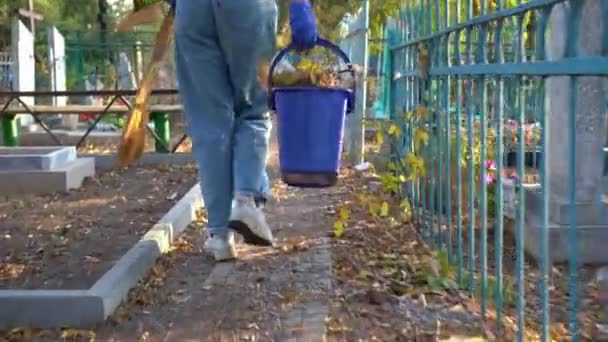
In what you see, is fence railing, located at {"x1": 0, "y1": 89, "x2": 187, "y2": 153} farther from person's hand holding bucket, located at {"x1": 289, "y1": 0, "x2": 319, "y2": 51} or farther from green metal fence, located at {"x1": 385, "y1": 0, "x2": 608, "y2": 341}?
person's hand holding bucket, located at {"x1": 289, "y1": 0, "x2": 319, "y2": 51}

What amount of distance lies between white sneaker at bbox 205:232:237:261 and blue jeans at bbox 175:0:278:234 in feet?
0.16

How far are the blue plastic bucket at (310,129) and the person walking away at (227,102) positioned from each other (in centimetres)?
15

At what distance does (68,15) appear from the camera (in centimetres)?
3070

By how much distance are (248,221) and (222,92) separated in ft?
1.81

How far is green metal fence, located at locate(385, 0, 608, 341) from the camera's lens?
2.39m

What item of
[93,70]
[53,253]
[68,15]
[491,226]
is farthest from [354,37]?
[68,15]

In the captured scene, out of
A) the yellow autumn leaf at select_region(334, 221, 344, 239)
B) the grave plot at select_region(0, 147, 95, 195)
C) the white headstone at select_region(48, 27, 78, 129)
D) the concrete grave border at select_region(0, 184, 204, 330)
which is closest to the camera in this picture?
the concrete grave border at select_region(0, 184, 204, 330)

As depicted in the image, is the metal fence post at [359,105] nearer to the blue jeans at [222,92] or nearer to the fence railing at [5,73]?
the blue jeans at [222,92]

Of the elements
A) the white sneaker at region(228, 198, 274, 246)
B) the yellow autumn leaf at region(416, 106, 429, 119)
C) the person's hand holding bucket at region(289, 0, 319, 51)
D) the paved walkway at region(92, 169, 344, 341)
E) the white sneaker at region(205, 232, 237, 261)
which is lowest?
the paved walkway at region(92, 169, 344, 341)

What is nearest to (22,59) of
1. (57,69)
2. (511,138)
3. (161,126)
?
(57,69)

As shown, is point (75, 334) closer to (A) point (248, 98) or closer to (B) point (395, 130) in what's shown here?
(A) point (248, 98)

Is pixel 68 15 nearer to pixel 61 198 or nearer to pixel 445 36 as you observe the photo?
pixel 61 198

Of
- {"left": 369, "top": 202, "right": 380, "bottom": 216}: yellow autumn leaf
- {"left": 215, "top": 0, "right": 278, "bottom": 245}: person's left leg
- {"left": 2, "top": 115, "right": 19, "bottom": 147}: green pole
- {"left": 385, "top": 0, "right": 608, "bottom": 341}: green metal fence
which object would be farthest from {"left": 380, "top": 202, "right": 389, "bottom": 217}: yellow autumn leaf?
{"left": 2, "top": 115, "right": 19, "bottom": 147}: green pole

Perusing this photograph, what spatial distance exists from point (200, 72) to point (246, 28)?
268 mm
